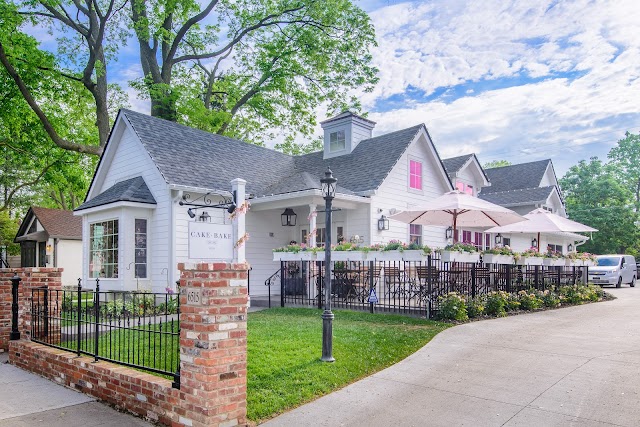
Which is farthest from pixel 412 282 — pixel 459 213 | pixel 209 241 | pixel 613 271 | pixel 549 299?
pixel 613 271

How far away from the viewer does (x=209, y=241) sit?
7527mm

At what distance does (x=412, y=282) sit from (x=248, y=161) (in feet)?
28.3

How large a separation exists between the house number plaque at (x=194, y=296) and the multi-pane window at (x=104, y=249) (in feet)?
33.5

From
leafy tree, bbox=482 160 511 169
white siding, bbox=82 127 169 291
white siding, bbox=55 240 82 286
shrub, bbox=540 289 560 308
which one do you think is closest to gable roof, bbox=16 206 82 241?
white siding, bbox=55 240 82 286

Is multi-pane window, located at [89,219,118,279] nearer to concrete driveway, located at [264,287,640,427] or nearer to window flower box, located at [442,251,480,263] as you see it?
window flower box, located at [442,251,480,263]

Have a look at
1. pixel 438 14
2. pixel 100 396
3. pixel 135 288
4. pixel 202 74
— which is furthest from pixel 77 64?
pixel 100 396

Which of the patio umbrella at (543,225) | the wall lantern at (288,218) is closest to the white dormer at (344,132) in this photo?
the wall lantern at (288,218)

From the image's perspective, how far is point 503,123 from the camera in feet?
64.3

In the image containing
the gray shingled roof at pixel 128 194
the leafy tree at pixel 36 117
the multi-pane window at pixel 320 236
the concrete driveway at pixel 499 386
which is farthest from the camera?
the leafy tree at pixel 36 117

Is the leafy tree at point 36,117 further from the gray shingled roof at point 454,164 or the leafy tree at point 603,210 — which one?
the leafy tree at point 603,210

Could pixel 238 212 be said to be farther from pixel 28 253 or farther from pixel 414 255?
pixel 28 253

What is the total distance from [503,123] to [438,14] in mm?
10501

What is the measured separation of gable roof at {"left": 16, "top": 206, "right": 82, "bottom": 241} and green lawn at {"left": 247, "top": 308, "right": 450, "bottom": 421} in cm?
1801

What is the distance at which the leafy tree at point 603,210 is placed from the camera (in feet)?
107
